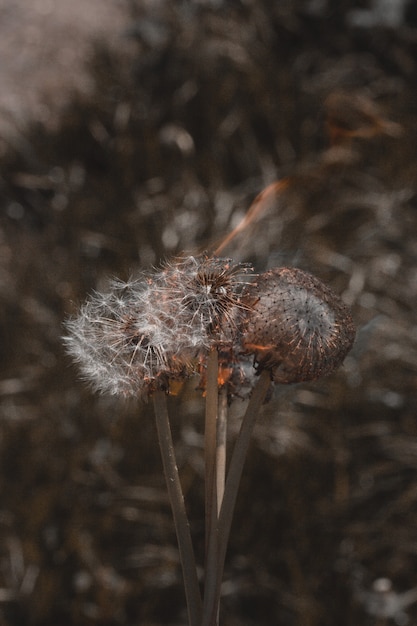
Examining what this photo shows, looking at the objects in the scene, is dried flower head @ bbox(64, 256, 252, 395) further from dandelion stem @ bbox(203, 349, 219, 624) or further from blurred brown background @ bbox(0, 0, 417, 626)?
blurred brown background @ bbox(0, 0, 417, 626)

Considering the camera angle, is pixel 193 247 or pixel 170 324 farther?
pixel 193 247

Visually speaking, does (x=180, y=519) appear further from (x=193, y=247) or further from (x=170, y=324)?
(x=193, y=247)

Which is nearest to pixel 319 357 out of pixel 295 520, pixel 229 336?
pixel 229 336

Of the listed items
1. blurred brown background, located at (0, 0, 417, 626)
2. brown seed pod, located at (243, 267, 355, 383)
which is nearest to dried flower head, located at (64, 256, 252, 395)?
brown seed pod, located at (243, 267, 355, 383)

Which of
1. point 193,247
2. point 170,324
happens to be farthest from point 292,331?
point 193,247

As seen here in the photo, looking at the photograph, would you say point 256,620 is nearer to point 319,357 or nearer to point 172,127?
point 172,127

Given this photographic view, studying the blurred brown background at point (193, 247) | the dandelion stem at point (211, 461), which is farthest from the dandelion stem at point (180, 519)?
the blurred brown background at point (193, 247)
